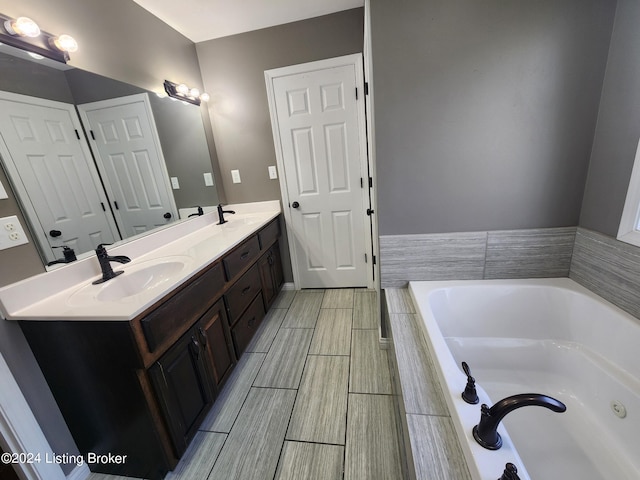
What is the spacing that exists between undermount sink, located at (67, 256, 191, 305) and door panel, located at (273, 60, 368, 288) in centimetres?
131

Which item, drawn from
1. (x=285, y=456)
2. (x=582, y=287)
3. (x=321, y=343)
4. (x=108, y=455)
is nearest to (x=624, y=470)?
(x=582, y=287)

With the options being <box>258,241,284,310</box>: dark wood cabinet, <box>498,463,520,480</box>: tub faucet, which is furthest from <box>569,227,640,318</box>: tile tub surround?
<box>258,241,284,310</box>: dark wood cabinet

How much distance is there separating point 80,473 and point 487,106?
2574 millimetres

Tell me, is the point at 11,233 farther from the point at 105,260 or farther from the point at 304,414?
the point at 304,414

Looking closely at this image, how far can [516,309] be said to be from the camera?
141 centimetres

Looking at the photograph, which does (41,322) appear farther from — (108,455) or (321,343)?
(321,343)

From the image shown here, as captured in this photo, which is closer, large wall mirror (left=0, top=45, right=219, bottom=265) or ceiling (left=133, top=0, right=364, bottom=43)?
large wall mirror (left=0, top=45, right=219, bottom=265)

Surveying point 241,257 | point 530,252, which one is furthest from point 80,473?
point 530,252

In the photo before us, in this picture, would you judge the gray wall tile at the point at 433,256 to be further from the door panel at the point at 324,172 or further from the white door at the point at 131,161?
the white door at the point at 131,161

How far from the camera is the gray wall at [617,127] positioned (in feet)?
3.44

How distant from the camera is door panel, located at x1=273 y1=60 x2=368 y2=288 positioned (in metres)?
2.22

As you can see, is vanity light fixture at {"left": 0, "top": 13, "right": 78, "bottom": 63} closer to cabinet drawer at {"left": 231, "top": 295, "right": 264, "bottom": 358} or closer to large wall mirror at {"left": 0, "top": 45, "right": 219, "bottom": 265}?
large wall mirror at {"left": 0, "top": 45, "right": 219, "bottom": 265}

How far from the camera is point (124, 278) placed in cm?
132

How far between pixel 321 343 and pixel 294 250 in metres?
1.03
